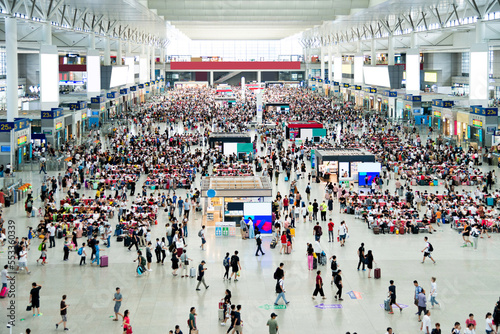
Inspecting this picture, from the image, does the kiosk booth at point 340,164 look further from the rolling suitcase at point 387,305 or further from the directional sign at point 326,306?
the rolling suitcase at point 387,305

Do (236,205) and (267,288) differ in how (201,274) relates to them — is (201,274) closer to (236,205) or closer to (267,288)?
(267,288)

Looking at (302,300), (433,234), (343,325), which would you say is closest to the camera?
(343,325)

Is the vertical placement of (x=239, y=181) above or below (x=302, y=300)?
above

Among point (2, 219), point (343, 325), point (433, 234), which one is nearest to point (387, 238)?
point (433, 234)

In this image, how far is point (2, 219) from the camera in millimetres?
23766

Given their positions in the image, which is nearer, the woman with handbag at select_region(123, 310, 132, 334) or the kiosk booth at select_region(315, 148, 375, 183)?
the woman with handbag at select_region(123, 310, 132, 334)

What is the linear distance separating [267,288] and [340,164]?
52.2 feet

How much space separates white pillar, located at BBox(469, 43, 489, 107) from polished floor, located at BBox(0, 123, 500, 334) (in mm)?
21075

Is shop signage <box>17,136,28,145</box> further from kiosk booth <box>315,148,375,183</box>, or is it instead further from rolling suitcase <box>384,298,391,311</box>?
rolling suitcase <box>384,298,391,311</box>

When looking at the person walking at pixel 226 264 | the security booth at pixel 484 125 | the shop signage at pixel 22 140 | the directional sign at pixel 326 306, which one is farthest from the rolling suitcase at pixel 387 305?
the security booth at pixel 484 125

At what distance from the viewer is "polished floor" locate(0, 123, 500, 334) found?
14.6 m

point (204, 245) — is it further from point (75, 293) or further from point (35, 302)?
point (35, 302)

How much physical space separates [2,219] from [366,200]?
13.3 meters

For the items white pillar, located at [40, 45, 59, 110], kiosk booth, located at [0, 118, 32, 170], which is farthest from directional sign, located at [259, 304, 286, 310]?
white pillar, located at [40, 45, 59, 110]
